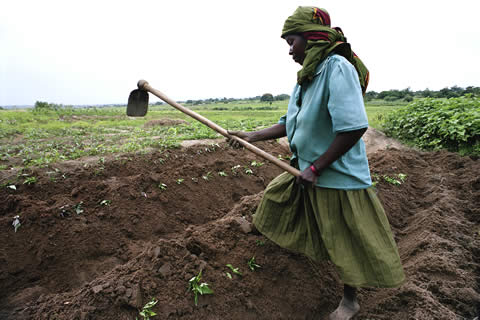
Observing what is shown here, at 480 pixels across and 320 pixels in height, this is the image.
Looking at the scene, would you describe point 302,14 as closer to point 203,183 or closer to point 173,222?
point 173,222

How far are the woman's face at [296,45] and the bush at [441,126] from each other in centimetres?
646

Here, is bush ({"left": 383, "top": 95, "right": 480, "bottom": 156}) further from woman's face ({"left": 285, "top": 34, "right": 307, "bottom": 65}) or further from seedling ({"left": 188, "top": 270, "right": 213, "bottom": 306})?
seedling ({"left": 188, "top": 270, "right": 213, "bottom": 306})

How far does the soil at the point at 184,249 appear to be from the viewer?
2.05 m

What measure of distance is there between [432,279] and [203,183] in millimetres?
3264

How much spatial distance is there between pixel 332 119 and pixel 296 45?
0.59 m

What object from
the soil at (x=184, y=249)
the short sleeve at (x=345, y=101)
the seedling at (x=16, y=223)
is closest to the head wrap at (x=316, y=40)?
the short sleeve at (x=345, y=101)

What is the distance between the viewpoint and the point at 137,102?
2910mm

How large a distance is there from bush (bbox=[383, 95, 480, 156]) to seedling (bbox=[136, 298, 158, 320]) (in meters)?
7.29

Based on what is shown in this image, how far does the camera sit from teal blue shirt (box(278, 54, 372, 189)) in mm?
1557

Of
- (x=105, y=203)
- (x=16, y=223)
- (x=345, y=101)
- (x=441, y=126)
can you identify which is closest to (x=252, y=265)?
(x=345, y=101)

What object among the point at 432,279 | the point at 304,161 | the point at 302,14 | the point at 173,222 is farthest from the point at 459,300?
the point at 173,222

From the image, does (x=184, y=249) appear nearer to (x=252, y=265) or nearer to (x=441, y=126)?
(x=252, y=265)

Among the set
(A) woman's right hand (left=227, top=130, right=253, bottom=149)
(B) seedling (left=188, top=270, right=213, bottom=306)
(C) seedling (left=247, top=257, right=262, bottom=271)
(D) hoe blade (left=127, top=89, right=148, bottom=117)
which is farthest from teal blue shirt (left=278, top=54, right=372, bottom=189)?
(D) hoe blade (left=127, top=89, right=148, bottom=117)

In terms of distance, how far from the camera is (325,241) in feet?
5.95
